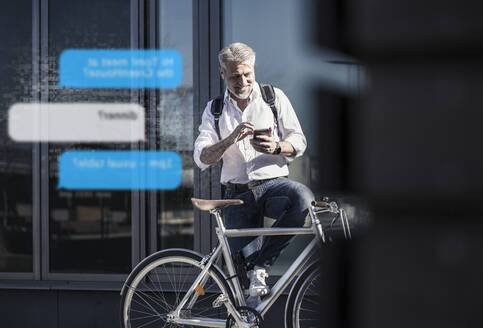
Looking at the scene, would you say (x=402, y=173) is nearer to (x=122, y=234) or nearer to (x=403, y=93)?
(x=403, y=93)

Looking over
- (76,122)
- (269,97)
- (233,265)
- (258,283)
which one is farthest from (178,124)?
(258,283)

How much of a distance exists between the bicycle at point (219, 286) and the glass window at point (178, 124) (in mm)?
1218

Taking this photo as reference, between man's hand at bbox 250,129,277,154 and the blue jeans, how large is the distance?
11.0 inches

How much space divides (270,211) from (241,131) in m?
0.47

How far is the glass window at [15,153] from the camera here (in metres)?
5.29

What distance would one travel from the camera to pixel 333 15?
2.29ft

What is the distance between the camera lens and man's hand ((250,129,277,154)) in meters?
3.32

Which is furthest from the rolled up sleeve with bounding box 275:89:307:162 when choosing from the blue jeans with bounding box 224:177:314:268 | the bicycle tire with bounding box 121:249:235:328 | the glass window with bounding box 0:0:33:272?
the glass window with bounding box 0:0:33:272

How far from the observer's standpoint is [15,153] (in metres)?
5.30

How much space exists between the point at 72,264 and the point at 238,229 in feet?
7.19

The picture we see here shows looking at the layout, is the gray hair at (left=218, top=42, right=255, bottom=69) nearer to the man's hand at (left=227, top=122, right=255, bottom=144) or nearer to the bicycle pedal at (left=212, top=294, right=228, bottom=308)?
the man's hand at (left=227, top=122, right=255, bottom=144)

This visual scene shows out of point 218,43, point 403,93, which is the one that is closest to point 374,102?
point 403,93

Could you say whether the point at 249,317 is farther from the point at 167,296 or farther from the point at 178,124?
the point at 178,124

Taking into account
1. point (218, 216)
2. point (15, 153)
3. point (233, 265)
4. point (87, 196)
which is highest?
point (15, 153)
